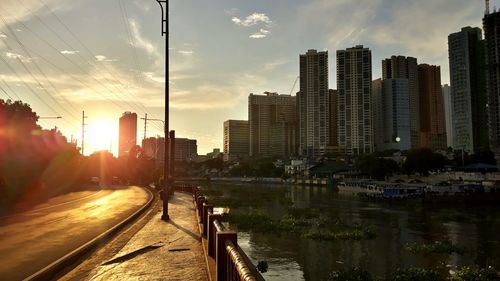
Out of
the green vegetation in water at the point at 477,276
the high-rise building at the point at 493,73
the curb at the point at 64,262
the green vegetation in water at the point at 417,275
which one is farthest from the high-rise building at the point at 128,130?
the high-rise building at the point at 493,73

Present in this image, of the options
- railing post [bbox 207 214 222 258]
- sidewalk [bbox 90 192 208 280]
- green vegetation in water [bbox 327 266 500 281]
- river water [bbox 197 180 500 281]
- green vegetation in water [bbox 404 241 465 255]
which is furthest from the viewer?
green vegetation in water [bbox 404 241 465 255]

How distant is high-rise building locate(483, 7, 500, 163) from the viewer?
406ft

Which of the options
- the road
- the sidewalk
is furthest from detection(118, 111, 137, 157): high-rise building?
the sidewalk

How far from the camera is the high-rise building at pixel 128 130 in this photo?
343ft

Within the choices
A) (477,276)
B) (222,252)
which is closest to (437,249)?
(477,276)

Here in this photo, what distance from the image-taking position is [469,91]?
15288 cm

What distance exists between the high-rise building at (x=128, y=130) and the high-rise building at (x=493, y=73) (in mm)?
100754

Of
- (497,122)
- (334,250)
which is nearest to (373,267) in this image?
(334,250)

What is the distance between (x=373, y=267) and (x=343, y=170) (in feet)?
451

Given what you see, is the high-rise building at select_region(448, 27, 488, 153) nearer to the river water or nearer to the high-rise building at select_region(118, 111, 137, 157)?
the high-rise building at select_region(118, 111, 137, 157)

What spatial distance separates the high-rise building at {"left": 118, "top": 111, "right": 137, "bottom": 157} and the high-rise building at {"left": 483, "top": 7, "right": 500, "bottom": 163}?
101 m

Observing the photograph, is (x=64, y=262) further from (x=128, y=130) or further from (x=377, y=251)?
(x=128, y=130)

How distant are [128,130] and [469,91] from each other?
12026cm

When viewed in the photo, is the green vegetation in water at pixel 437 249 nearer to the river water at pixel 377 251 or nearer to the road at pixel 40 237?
the river water at pixel 377 251
